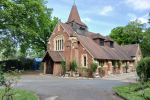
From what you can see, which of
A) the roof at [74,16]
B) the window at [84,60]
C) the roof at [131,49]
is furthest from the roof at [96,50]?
the roof at [131,49]

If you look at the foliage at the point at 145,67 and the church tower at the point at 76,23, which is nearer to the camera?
the foliage at the point at 145,67

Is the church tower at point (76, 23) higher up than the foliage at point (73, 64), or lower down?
higher up

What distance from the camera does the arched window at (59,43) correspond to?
21922 millimetres

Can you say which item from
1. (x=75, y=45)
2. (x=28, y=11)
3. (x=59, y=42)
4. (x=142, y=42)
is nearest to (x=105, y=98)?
(x=75, y=45)

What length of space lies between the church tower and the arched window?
3.22m

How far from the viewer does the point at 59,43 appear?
22.3 m

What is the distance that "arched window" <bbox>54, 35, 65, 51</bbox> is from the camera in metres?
21.9

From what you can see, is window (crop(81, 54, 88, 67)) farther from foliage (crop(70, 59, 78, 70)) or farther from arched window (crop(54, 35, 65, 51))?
arched window (crop(54, 35, 65, 51))

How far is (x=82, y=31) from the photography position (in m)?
24.4

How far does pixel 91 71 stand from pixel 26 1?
14.5 m

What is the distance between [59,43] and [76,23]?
501 centimetres

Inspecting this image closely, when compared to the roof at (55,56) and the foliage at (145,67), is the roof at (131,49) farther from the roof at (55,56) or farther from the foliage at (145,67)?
the roof at (55,56)

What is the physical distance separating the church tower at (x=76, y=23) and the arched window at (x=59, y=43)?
3.22 metres

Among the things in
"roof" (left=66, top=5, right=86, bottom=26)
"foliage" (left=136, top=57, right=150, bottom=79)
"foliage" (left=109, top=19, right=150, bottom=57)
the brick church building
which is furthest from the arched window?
"foliage" (left=109, top=19, right=150, bottom=57)
